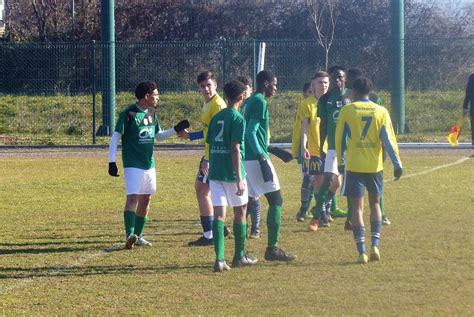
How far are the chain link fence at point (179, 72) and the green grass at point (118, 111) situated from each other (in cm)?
3

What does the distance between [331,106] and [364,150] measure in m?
2.26

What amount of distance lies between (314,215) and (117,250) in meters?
2.69

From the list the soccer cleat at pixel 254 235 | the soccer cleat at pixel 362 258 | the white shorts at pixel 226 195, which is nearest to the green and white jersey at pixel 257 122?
the white shorts at pixel 226 195

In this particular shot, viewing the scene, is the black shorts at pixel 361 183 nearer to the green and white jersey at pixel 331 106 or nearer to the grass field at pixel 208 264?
the grass field at pixel 208 264

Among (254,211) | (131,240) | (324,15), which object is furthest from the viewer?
(324,15)

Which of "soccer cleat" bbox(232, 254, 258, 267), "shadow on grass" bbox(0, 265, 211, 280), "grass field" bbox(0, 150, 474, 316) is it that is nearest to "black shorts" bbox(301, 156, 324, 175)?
"grass field" bbox(0, 150, 474, 316)

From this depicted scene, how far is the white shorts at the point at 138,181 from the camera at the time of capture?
12.0m

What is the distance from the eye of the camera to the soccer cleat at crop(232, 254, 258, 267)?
10656mm

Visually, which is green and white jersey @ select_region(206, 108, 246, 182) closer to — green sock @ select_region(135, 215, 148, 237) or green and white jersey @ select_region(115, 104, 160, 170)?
green and white jersey @ select_region(115, 104, 160, 170)

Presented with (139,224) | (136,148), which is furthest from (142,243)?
(136,148)

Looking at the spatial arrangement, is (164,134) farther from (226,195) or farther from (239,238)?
(239,238)

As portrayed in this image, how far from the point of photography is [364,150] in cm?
1085

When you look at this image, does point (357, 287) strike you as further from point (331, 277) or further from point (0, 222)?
point (0, 222)

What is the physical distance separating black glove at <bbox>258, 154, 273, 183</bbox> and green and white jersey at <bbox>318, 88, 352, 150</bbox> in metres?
2.26
